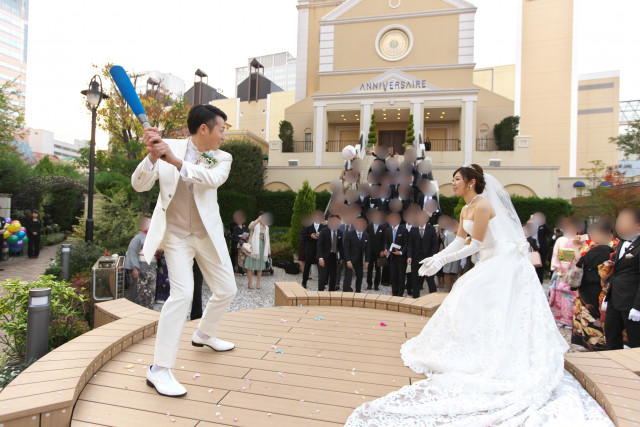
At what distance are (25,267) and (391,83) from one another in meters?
21.9

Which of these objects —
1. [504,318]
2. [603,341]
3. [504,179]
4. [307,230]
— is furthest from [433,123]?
[504,318]

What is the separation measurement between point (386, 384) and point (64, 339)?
3783 millimetres

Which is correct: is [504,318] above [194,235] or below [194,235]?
below

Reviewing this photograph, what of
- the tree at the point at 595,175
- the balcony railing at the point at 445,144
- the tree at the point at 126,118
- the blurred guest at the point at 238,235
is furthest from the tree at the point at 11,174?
the tree at the point at 595,175

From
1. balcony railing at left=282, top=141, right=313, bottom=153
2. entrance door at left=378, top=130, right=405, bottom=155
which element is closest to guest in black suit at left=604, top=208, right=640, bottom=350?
balcony railing at left=282, top=141, right=313, bottom=153

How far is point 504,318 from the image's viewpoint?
320 centimetres

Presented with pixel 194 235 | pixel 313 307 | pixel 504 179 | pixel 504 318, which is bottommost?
pixel 313 307

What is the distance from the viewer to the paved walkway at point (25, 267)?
1052 centimetres

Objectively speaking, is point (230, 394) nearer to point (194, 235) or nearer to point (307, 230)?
point (194, 235)

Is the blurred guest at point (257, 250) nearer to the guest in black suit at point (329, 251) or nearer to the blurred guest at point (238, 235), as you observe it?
the blurred guest at point (238, 235)

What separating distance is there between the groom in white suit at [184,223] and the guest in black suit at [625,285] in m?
4.37

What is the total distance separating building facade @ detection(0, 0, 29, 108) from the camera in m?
74.5

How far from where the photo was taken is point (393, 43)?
27047 millimetres

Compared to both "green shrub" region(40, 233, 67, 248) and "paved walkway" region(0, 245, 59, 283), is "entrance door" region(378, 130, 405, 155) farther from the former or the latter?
"paved walkway" region(0, 245, 59, 283)
